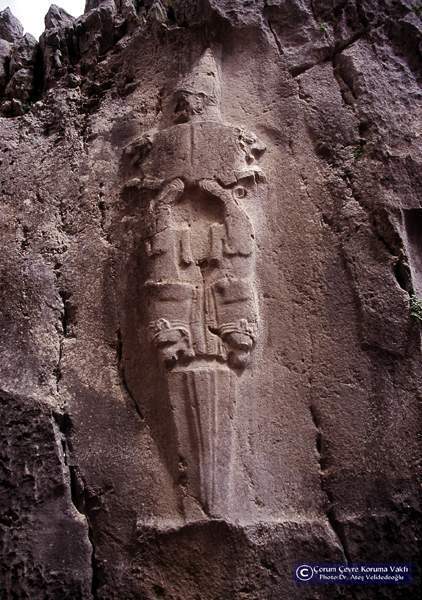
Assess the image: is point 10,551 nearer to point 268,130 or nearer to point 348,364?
point 348,364

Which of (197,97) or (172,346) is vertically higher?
(197,97)

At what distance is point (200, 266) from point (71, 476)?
1643 mm

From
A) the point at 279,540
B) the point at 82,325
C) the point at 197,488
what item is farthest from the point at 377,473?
the point at 82,325

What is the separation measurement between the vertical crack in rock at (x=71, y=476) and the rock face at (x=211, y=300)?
0.01m

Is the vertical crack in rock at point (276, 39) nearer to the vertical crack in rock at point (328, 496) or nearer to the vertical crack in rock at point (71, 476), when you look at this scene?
the vertical crack in rock at point (328, 496)

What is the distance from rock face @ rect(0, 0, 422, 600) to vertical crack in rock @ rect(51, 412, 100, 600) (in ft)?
0.05

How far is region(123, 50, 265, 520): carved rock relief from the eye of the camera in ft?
12.4

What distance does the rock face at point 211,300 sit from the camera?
3715 millimetres

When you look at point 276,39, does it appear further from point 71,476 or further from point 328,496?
point 71,476

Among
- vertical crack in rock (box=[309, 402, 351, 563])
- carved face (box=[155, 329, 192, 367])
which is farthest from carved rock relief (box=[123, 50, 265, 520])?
vertical crack in rock (box=[309, 402, 351, 563])

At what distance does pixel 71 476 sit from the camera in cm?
397

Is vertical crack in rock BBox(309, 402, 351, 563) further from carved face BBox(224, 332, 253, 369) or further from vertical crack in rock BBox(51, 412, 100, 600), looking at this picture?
vertical crack in rock BBox(51, 412, 100, 600)

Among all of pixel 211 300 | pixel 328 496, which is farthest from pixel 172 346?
pixel 328 496

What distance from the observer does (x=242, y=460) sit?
3818 mm
